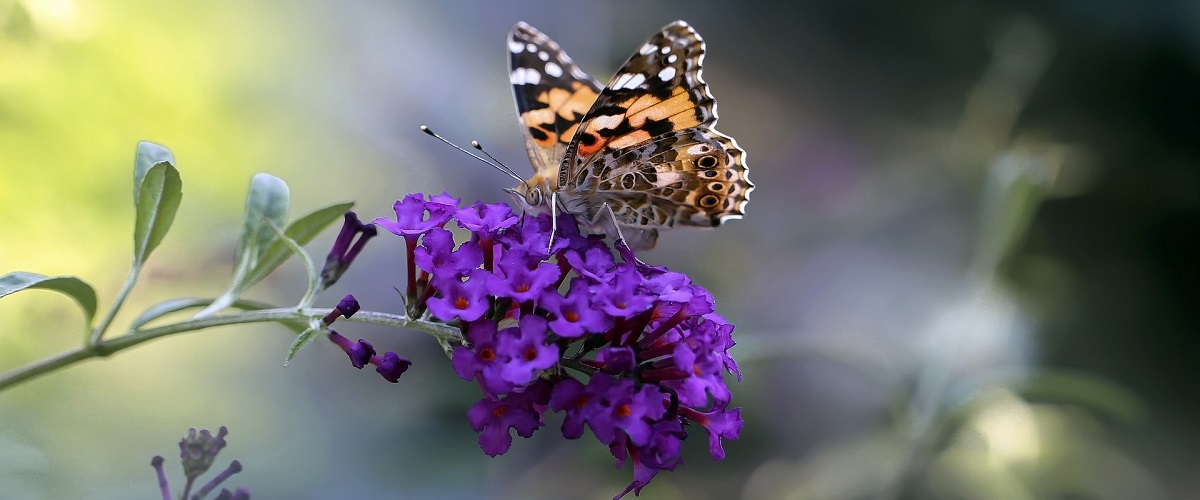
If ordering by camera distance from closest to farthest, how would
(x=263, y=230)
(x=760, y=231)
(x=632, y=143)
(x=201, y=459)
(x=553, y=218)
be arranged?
1. (x=201, y=459)
2. (x=263, y=230)
3. (x=553, y=218)
4. (x=632, y=143)
5. (x=760, y=231)

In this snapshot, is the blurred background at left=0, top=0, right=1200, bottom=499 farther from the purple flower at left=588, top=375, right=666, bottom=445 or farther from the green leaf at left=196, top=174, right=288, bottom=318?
Result: the purple flower at left=588, top=375, right=666, bottom=445

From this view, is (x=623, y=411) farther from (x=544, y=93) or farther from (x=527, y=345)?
(x=544, y=93)

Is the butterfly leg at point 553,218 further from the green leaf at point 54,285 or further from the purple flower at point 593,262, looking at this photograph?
the green leaf at point 54,285

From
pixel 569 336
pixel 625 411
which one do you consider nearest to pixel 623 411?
pixel 625 411

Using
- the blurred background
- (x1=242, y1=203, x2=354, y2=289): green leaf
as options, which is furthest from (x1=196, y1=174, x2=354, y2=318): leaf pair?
the blurred background

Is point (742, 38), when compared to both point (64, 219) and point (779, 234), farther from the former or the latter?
point (64, 219)

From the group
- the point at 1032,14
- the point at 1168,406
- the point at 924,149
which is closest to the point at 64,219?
the point at 924,149

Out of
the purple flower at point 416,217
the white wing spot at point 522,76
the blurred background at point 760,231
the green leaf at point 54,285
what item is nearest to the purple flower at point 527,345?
the purple flower at point 416,217
